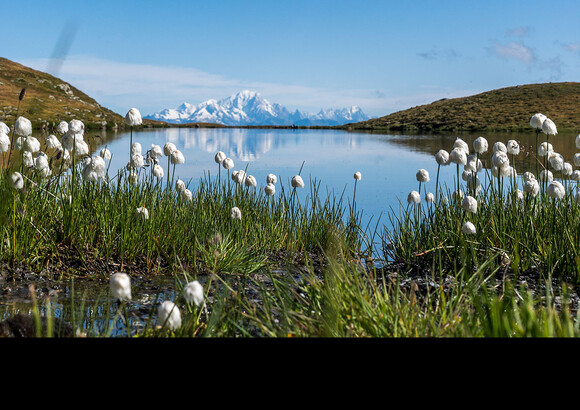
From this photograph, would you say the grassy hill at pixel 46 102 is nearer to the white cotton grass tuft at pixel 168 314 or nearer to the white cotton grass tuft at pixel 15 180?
the white cotton grass tuft at pixel 15 180

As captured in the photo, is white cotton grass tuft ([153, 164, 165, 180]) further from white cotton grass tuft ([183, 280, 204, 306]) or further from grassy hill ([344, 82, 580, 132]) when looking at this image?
grassy hill ([344, 82, 580, 132])

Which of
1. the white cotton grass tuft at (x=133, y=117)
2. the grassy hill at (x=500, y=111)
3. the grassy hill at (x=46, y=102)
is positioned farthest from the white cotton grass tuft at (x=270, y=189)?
the grassy hill at (x=500, y=111)

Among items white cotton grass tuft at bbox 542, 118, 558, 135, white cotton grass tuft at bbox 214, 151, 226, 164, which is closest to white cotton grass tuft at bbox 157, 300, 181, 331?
white cotton grass tuft at bbox 542, 118, 558, 135

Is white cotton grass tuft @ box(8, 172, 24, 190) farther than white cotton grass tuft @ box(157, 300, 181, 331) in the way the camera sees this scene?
Yes

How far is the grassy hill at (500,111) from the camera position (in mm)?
75938

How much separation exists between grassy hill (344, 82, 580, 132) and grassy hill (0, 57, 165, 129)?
48882 millimetres

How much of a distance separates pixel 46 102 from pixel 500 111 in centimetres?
7557

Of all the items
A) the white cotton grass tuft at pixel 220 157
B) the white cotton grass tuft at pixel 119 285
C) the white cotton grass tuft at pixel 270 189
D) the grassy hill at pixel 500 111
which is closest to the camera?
the white cotton grass tuft at pixel 119 285

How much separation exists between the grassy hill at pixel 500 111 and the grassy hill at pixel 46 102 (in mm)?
48882

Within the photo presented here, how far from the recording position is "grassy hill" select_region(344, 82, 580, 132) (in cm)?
7594

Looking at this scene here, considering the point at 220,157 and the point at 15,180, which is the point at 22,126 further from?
the point at 220,157
